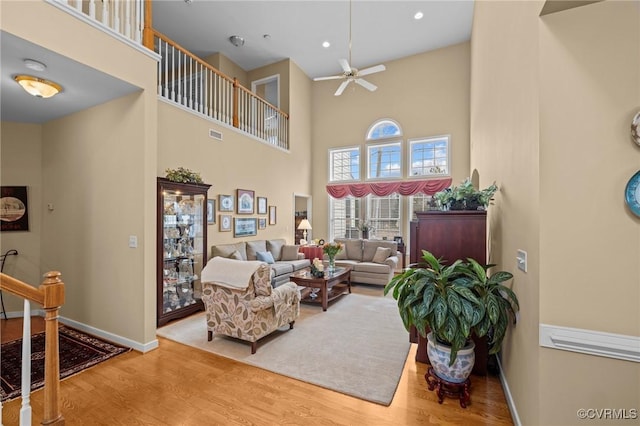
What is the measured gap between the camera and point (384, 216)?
8.00 metres

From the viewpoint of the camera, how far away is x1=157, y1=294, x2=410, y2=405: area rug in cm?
255

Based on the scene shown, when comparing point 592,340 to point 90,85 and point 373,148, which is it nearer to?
point 90,85

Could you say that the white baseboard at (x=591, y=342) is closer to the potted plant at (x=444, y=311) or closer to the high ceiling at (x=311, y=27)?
the potted plant at (x=444, y=311)

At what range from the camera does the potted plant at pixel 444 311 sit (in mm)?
2049

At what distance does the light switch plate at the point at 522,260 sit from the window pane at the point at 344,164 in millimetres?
6402

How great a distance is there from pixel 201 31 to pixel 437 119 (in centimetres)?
612

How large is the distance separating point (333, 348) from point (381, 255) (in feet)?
11.1

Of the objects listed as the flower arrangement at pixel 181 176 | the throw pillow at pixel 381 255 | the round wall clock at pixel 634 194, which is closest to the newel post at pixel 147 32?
the flower arrangement at pixel 181 176

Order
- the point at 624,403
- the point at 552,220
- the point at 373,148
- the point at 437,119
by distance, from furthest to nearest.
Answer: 1. the point at 373,148
2. the point at 437,119
3. the point at 552,220
4. the point at 624,403

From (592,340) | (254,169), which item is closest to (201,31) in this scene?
(254,169)

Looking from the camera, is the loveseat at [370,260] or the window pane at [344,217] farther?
the window pane at [344,217]

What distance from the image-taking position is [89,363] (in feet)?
9.29

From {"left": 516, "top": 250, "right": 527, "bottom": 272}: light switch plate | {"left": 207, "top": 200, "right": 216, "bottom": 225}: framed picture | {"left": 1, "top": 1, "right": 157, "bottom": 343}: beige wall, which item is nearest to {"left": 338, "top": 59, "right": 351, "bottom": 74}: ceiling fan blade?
{"left": 1, "top": 1, "right": 157, "bottom": 343}: beige wall

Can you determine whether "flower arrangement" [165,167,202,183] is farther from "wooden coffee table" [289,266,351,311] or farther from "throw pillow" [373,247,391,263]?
"throw pillow" [373,247,391,263]
